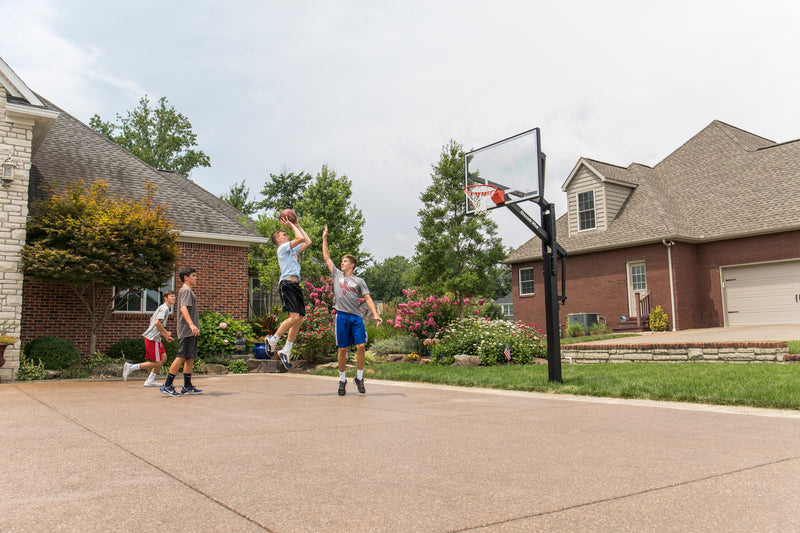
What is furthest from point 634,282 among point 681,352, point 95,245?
point 95,245

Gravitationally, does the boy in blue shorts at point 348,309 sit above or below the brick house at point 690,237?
below

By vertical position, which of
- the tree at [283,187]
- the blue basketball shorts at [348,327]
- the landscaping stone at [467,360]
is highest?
the tree at [283,187]

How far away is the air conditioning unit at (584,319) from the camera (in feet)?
67.7

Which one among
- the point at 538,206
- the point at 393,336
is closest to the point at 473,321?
the point at 393,336

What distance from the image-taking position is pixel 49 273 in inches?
454

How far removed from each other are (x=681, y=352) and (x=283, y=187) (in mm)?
40578

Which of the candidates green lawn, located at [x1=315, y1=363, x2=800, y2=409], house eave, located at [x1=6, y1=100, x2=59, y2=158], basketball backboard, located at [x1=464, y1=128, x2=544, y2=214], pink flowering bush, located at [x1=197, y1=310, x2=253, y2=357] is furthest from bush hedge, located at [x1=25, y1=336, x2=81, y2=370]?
basketball backboard, located at [x1=464, y1=128, x2=544, y2=214]

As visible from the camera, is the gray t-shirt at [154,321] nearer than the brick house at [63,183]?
Yes

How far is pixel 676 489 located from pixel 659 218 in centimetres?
1919

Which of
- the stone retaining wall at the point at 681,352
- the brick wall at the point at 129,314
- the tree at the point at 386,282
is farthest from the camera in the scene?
the tree at the point at 386,282

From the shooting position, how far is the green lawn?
22.5ft

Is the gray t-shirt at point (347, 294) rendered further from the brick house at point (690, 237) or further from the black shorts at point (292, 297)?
the brick house at point (690, 237)

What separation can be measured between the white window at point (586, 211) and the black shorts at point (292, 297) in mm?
17615

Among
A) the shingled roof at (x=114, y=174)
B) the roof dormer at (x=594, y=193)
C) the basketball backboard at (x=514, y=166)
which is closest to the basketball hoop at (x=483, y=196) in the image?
the basketball backboard at (x=514, y=166)
